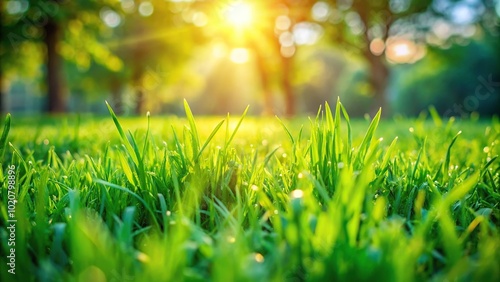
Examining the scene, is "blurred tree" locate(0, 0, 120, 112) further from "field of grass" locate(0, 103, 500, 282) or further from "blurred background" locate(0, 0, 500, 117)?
"field of grass" locate(0, 103, 500, 282)

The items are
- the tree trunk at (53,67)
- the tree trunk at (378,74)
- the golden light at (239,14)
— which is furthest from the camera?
the tree trunk at (378,74)

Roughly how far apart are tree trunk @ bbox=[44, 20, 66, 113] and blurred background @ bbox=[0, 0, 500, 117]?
0.13ft

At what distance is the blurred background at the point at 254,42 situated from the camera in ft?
53.1

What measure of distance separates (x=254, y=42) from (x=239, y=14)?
3345 millimetres

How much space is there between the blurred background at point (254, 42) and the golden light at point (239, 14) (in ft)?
0.29

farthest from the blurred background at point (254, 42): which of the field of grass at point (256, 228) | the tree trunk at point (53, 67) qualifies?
the field of grass at point (256, 228)

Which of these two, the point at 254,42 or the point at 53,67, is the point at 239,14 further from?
the point at 53,67

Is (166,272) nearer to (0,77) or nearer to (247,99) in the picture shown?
(0,77)

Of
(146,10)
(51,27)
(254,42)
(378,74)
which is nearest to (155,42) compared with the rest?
(146,10)

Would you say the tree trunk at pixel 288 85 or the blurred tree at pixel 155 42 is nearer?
the tree trunk at pixel 288 85

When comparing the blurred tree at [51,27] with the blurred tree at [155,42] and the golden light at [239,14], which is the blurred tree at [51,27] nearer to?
the golden light at [239,14]

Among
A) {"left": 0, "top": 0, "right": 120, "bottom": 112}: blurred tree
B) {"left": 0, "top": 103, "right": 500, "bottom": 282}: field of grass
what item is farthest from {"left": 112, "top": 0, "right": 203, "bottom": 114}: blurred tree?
{"left": 0, "top": 103, "right": 500, "bottom": 282}: field of grass

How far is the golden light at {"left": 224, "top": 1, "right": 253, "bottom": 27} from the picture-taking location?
62.5 feet

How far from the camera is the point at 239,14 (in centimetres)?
2084
